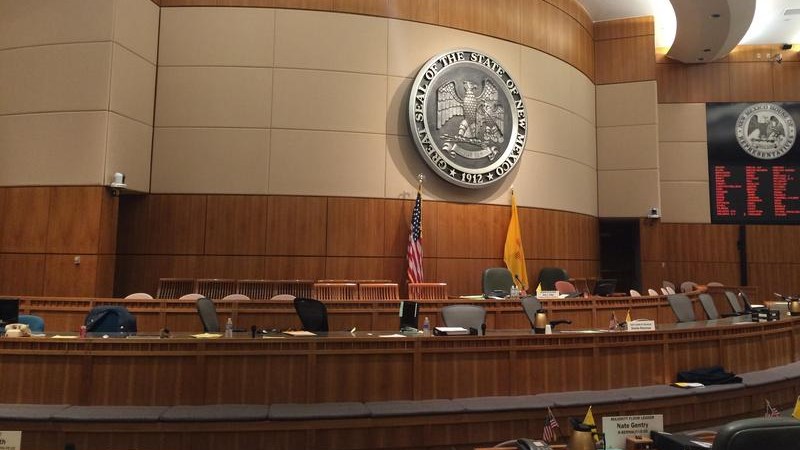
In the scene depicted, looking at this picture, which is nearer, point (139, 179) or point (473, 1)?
point (139, 179)

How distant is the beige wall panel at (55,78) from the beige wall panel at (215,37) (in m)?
1.29

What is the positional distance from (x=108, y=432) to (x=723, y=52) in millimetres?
14251

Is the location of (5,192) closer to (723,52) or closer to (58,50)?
(58,50)

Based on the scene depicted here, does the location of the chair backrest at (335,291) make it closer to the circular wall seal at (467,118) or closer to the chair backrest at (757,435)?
the circular wall seal at (467,118)

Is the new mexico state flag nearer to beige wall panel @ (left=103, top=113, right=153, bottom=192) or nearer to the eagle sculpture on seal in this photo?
the eagle sculpture on seal

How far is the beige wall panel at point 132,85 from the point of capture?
7.85m

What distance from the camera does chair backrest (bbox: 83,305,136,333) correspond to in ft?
14.8

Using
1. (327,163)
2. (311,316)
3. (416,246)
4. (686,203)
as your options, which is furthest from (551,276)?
(311,316)

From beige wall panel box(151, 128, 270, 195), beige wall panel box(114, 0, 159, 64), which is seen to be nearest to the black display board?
beige wall panel box(151, 128, 270, 195)

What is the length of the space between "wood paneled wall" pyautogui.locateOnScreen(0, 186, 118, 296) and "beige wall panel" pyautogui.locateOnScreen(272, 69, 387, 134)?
3177 mm

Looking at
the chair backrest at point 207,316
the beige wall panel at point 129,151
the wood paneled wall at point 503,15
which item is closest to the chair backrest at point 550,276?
the wood paneled wall at point 503,15

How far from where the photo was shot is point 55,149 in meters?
7.75

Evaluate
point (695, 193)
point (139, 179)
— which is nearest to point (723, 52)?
point (695, 193)

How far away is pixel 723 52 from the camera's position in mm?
12258
